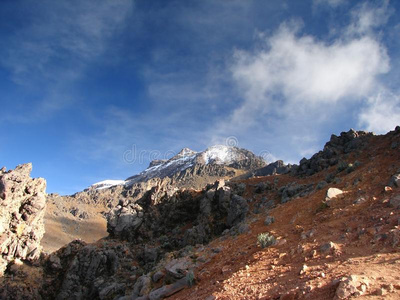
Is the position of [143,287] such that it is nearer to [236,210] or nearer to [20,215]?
[236,210]

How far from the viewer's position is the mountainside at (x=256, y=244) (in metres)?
8.39

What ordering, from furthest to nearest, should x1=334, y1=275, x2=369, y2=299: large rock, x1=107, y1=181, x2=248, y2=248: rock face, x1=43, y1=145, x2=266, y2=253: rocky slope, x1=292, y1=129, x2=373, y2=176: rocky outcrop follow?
1. x1=43, y1=145, x2=266, y2=253: rocky slope
2. x1=292, y1=129, x2=373, y2=176: rocky outcrop
3. x1=107, y1=181, x2=248, y2=248: rock face
4. x1=334, y1=275, x2=369, y2=299: large rock

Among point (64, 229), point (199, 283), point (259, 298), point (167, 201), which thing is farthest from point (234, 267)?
point (64, 229)

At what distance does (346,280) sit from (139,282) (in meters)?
13.3

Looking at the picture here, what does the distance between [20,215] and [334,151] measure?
117ft

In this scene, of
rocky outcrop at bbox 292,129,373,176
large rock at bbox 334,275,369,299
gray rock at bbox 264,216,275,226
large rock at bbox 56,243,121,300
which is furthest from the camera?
rocky outcrop at bbox 292,129,373,176

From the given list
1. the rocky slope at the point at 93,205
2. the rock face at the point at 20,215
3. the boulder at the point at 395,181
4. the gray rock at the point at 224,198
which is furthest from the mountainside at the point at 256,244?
the rocky slope at the point at 93,205

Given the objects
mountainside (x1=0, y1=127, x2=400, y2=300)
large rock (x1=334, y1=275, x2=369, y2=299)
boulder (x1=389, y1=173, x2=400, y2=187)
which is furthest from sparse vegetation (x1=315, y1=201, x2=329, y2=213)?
large rock (x1=334, y1=275, x2=369, y2=299)

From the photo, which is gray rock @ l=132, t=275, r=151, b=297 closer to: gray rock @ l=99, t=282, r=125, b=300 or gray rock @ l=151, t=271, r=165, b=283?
gray rock @ l=151, t=271, r=165, b=283

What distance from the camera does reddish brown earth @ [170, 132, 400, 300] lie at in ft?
24.1

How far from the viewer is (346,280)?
6.61 m

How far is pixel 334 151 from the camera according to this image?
33.4 metres

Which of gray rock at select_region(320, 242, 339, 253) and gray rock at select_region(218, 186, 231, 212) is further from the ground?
gray rock at select_region(218, 186, 231, 212)

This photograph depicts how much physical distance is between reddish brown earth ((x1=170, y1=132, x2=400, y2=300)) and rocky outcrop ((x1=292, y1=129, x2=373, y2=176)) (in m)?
13.2
